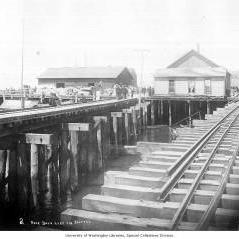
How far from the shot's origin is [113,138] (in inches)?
703

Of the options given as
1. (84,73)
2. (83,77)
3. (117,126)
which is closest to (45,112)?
(117,126)

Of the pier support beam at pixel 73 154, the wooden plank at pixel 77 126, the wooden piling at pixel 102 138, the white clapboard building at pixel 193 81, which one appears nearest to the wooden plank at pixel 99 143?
the wooden piling at pixel 102 138

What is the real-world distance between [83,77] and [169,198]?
3993cm

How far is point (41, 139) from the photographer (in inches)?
370

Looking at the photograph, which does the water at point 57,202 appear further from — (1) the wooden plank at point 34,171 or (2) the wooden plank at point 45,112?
(2) the wooden plank at point 45,112

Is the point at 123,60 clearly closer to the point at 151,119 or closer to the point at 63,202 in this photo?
the point at 151,119

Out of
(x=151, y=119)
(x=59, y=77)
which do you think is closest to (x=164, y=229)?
(x=151, y=119)

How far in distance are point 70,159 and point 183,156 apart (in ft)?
14.7

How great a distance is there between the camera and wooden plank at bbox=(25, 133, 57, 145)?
9.27 m

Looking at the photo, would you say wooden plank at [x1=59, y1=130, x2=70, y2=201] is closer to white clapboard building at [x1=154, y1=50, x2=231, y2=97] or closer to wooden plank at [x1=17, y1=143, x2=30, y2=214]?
wooden plank at [x1=17, y1=143, x2=30, y2=214]

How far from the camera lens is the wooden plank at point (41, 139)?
9.27 meters

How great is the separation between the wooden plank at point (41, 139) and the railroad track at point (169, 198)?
2.47m

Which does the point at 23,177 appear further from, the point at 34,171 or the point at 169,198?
the point at 169,198

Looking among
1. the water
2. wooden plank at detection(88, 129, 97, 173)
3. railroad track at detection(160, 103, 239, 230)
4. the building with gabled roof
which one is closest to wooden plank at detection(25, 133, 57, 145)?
the water
